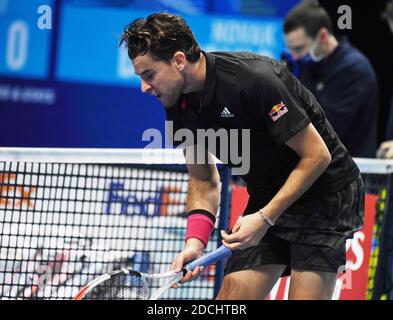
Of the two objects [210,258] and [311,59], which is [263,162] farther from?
[311,59]

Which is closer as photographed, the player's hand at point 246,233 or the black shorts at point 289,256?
the player's hand at point 246,233

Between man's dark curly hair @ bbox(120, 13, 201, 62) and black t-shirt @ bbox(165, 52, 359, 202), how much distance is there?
126mm

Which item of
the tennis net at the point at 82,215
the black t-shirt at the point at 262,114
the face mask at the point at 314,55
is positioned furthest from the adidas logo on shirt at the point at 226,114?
the face mask at the point at 314,55

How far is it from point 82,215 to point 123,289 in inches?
25.2

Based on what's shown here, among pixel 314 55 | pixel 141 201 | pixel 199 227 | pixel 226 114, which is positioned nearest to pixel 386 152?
pixel 314 55

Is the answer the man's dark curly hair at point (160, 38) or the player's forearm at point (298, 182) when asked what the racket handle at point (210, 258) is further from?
the man's dark curly hair at point (160, 38)

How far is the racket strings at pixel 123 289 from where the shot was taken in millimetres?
4633

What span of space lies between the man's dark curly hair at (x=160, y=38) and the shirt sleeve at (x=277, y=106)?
1.06 ft

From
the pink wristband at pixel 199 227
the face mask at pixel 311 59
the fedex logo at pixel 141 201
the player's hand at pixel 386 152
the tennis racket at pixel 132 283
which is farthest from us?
the face mask at pixel 311 59

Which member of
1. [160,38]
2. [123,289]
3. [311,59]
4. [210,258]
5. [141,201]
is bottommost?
[123,289]

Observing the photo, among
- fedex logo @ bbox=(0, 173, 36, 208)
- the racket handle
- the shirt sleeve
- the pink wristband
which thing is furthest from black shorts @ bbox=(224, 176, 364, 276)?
fedex logo @ bbox=(0, 173, 36, 208)

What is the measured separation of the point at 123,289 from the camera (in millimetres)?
4844

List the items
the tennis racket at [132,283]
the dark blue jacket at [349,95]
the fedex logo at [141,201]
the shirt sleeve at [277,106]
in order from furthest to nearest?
the dark blue jacket at [349,95]
the fedex logo at [141,201]
the tennis racket at [132,283]
the shirt sleeve at [277,106]

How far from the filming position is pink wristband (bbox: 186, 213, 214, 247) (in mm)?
Answer: 4633
